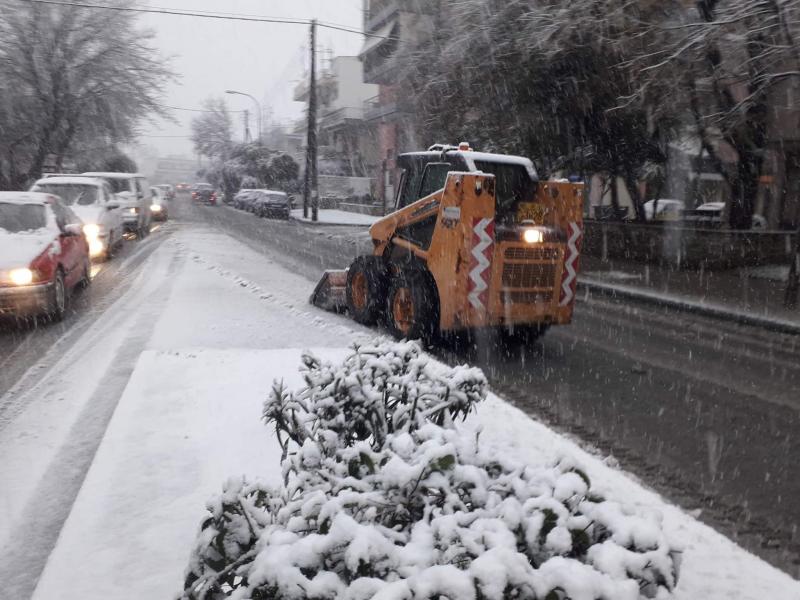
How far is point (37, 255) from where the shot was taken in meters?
8.84

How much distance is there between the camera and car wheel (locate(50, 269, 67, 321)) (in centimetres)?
894

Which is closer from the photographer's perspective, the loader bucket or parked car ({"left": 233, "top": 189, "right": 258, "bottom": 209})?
the loader bucket

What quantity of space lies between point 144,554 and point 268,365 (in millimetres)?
3125

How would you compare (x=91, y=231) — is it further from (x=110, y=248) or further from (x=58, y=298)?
(x=58, y=298)

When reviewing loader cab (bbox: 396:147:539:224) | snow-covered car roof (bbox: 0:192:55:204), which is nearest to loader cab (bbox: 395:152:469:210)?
loader cab (bbox: 396:147:539:224)

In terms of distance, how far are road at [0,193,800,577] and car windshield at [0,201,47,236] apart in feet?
4.41

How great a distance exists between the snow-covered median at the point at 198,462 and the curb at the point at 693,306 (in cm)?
649

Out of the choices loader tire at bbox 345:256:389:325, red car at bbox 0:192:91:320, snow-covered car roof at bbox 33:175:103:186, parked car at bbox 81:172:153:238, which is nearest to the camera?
red car at bbox 0:192:91:320

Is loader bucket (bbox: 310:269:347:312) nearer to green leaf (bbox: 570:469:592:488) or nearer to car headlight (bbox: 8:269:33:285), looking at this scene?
car headlight (bbox: 8:269:33:285)

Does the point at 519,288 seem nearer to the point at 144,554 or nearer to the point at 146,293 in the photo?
the point at 144,554

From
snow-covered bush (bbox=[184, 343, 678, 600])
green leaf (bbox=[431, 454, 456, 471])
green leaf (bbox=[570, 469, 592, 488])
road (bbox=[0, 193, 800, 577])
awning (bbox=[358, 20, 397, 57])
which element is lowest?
road (bbox=[0, 193, 800, 577])

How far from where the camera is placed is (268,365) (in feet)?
20.4

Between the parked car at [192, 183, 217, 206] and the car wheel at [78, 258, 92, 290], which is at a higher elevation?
the parked car at [192, 183, 217, 206]

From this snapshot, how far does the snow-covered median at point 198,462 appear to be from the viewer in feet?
9.96
